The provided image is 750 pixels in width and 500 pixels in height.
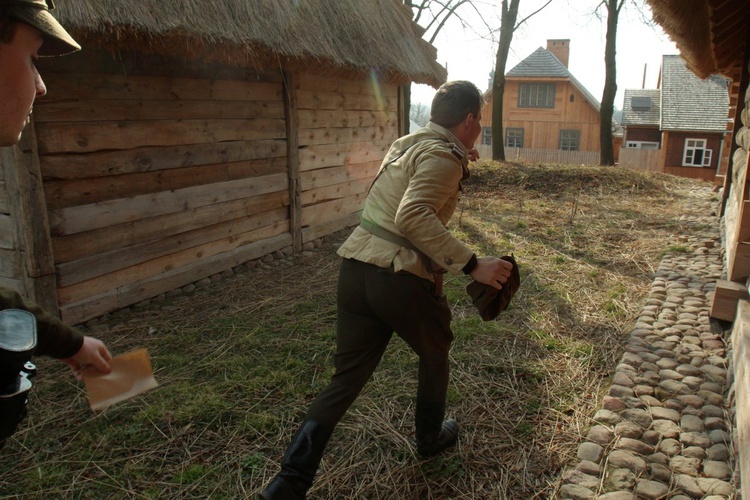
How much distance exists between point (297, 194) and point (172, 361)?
3356 mm

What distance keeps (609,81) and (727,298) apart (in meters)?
14.6

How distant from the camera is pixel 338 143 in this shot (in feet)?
25.6

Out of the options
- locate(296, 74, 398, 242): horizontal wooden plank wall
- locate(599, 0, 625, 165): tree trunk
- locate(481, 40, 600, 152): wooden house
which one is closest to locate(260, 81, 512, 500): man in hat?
locate(296, 74, 398, 242): horizontal wooden plank wall

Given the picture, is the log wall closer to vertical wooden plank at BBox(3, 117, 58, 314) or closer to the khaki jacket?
vertical wooden plank at BBox(3, 117, 58, 314)

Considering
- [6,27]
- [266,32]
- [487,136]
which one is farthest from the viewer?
[487,136]

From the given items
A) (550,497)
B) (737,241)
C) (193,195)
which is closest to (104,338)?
(193,195)

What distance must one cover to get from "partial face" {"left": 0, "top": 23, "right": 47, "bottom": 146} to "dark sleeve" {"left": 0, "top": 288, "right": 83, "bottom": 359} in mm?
514

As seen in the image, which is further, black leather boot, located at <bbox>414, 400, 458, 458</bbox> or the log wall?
the log wall

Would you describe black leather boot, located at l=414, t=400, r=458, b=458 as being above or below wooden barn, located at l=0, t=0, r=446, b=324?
below

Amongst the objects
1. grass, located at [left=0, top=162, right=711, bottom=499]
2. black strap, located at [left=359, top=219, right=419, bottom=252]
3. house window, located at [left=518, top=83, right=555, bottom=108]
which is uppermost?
house window, located at [left=518, top=83, right=555, bottom=108]

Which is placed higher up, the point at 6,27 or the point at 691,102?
the point at 691,102

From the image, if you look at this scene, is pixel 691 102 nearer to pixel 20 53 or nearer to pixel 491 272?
pixel 491 272

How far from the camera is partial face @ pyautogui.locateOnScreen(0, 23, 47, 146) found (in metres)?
1.20

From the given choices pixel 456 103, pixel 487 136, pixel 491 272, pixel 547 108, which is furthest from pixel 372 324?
pixel 487 136
